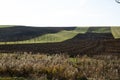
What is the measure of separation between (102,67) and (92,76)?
440 centimetres

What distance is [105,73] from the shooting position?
24938 mm

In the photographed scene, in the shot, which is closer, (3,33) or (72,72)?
(72,72)

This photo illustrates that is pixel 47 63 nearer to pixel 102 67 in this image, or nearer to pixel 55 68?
pixel 55 68

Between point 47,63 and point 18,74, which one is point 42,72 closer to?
point 18,74

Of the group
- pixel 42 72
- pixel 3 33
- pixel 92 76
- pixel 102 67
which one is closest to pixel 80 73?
pixel 92 76

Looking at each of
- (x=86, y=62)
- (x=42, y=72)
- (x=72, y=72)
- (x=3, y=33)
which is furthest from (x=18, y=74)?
(x=3, y=33)

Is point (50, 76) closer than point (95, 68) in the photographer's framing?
Yes

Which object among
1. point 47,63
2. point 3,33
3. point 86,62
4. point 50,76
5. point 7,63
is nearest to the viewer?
point 50,76

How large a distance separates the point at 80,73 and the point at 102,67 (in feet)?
13.5

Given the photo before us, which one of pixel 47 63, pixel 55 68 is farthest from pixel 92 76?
pixel 47 63

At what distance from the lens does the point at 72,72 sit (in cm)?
2286

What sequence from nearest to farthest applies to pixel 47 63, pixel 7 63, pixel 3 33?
pixel 7 63, pixel 47 63, pixel 3 33

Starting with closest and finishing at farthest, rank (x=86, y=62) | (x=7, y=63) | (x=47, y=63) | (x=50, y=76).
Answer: (x=50, y=76)
(x=7, y=63)
(x=47, y=63)
(x=86, y=62)

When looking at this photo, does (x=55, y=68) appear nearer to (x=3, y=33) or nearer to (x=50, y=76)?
(x=50, y=76)
